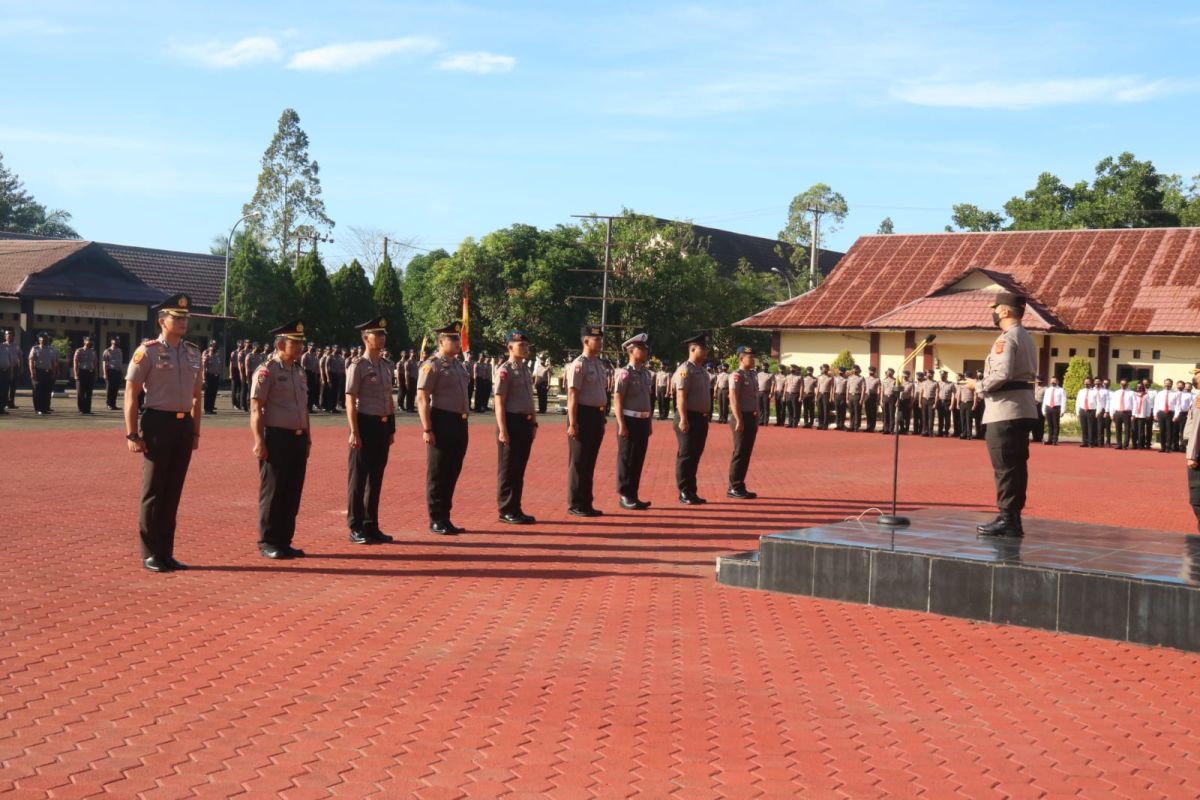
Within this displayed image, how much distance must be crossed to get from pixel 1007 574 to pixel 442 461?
4931 mm

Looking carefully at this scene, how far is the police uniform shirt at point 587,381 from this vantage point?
11.7 m

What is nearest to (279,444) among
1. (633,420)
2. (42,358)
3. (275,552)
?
(275,552)

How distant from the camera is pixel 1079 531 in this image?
30.0 feet

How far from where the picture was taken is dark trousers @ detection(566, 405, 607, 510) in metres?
11.7

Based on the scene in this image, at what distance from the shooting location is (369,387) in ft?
32.2

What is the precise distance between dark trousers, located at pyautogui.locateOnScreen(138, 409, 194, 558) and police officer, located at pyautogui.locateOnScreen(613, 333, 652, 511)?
16.3 feet

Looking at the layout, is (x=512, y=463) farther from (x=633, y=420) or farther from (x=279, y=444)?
(x=279, y=444)

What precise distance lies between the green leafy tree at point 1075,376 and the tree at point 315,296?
27454mm

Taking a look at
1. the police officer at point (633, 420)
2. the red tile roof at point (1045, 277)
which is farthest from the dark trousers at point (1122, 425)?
the police officer at point (633, 420)

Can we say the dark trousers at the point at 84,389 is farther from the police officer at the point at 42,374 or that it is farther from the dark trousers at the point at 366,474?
the dark trousers at the point at 366,474

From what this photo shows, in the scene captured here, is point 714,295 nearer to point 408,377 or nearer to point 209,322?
point 408,377

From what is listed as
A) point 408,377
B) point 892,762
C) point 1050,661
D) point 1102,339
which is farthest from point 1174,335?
point 892,762

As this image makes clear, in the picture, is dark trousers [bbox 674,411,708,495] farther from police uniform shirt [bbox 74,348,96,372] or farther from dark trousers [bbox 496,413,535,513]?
police uniform shirt [bbox 74,348,96,372]

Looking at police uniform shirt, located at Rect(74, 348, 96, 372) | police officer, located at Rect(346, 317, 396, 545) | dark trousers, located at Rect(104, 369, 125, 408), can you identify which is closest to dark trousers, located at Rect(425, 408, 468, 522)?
police officer, located at Rect(346, 317, 396, 545)
